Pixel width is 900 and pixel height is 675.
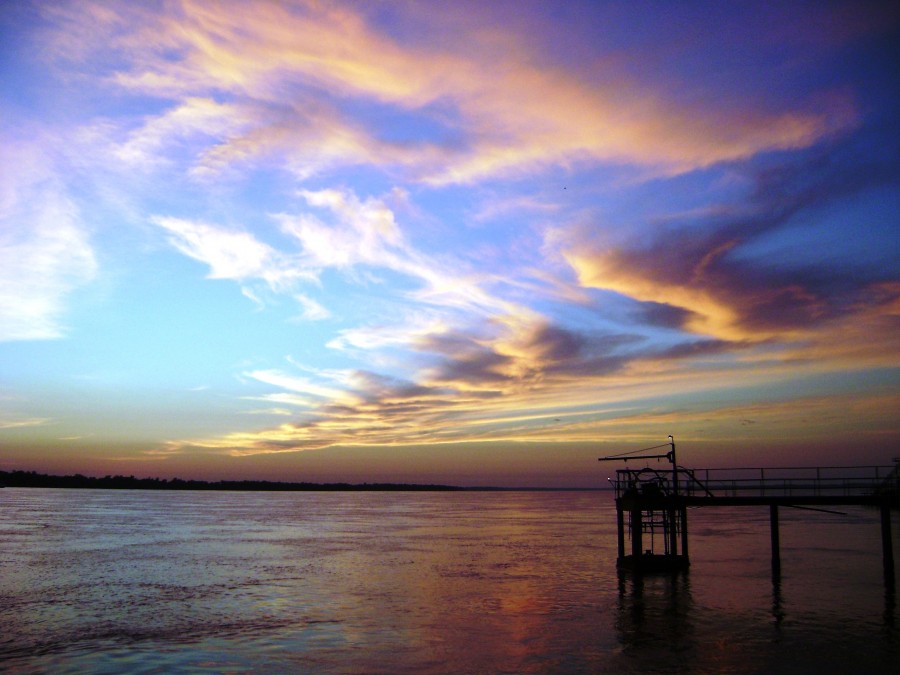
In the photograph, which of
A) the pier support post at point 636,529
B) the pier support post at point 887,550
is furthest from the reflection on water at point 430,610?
the pier support post at point 636,529

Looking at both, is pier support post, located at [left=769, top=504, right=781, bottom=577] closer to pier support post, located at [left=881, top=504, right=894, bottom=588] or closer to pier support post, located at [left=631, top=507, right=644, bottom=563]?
pier support post, located at [left=881, top=504, right=894, bottom=588]

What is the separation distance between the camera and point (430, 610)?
32.8 metres

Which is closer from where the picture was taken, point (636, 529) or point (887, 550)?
point (887, 550)

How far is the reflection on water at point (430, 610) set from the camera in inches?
933

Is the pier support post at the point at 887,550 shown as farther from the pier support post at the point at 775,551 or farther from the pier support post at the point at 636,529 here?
the pier support post at the point at 636,529

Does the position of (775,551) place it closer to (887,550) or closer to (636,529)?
(887,550)

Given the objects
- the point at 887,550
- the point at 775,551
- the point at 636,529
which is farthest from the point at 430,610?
the point at 887,550

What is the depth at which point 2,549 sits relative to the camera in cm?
5700

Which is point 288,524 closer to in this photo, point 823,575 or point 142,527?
point 142,527

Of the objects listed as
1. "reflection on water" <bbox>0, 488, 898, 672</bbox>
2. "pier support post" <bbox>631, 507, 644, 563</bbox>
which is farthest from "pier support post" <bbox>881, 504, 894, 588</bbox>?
"pier support post" <bbox>631, 507, 644, 563</bbox>

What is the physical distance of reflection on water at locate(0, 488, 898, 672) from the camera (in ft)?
77.8

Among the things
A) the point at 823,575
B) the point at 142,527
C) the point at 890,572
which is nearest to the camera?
the point at 890,572

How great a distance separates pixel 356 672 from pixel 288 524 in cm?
8257

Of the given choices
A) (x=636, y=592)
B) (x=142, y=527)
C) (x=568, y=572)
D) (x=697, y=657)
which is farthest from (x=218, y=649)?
(x=142, y=527)
